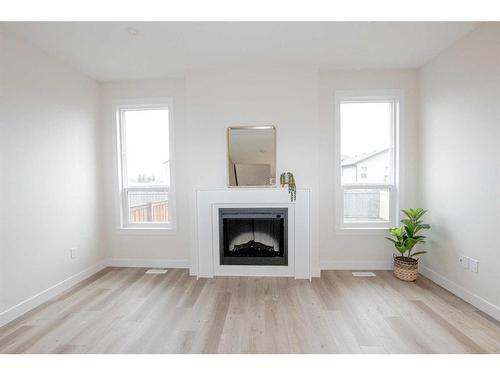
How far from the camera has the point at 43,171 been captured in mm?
2596

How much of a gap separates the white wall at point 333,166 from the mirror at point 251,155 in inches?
27.3

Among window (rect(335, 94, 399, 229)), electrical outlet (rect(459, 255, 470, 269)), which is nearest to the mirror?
window (rect(335, 94, 399, 229))

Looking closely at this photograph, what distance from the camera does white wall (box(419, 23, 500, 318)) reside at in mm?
2193

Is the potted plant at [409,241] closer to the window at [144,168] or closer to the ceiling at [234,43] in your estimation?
the ceiling at [234,43]

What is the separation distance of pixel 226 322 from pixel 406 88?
351 cm

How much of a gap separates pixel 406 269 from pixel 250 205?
2.00 metres

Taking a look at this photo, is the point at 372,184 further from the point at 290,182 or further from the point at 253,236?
the point at 253,236

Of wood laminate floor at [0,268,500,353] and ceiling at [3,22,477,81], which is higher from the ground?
ceiling at [3,22,477,81]

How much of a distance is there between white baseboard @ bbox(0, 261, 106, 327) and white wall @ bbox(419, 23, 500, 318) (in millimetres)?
4265

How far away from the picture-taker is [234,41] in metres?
2.53

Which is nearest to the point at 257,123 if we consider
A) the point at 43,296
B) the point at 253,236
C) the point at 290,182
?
the point at 290,182

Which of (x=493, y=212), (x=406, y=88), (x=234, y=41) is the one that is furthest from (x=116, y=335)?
(x=406, y=88)

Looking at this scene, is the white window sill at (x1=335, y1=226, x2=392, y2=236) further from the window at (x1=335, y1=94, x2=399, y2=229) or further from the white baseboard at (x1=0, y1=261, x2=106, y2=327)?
the white baseboard at (x1=0, y1=261, x2=106, y2=327)
